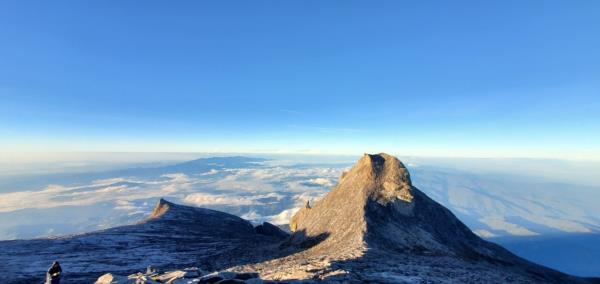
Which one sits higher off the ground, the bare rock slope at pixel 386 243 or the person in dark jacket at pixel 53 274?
the person in dark jacket at pixel 53 274

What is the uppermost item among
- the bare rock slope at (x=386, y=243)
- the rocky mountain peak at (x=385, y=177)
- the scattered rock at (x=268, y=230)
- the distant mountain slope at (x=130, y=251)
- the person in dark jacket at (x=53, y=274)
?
the rocky mountain peak at (x=385, y=177)

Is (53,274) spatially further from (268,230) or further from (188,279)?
(268,230)

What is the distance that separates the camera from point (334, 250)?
141 ft

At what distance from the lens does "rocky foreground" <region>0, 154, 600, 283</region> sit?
30944 millimetres

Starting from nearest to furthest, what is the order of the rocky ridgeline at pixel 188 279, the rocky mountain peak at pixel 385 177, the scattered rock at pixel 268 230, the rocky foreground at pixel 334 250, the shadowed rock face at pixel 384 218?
the rocky ridgeline at pixel 188 279 < the rocky foreground at pixel 334 250 < the shadowed rock face at pixel 384 218 < the rocky mountain peak at pixel 385 177 < the scattered rock at pixel 268 230

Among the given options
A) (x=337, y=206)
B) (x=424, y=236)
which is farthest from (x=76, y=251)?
(x=424, y=236)

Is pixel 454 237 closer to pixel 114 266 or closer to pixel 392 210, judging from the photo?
pixel 392 210

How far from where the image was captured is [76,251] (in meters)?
52.6

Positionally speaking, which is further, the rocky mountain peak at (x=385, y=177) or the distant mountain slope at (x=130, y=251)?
the rocky mountain peak at (x=385, y=177)

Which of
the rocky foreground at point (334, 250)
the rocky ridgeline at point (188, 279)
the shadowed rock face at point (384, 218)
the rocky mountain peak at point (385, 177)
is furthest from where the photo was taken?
the rocky mountain peak at point (385, 177)

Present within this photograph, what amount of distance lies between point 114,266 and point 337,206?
3684cm

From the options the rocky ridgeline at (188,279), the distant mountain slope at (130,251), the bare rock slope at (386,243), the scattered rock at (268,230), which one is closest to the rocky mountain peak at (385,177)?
the bare rock slope at (386,243)

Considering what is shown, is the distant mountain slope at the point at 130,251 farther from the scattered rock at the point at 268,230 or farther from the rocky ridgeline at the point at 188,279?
the rocky ridgeline at the point at 188,279

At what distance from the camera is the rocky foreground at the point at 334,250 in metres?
30.9
